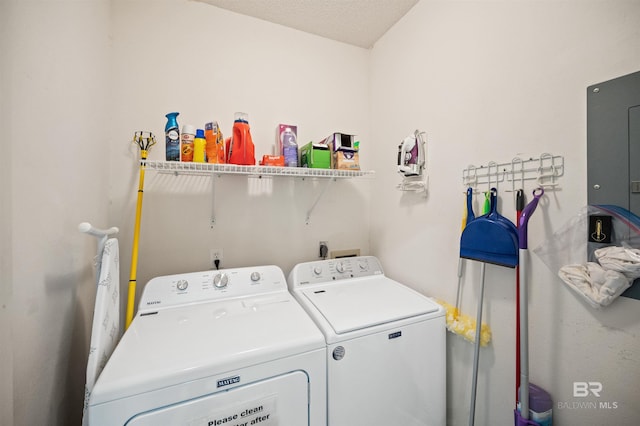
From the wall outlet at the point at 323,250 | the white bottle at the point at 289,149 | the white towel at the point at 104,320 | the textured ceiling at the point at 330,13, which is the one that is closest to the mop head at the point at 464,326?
the wall outlet at the point at 323,250

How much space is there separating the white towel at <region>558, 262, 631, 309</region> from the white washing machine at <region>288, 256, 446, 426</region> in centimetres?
54

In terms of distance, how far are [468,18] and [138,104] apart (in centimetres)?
196

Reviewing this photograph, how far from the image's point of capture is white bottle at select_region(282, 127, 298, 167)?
1.58 metres

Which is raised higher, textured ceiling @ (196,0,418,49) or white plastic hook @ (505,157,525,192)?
textured ceiling @ (196,0,418,49)

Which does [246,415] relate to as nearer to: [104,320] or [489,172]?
[104,320]

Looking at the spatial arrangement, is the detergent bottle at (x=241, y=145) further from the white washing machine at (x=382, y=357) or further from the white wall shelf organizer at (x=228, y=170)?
the white washing machine at (x=382, y=357)

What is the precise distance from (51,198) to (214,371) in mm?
867

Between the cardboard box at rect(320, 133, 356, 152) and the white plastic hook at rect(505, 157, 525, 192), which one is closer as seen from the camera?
the white plastic hook at rect(505, 157, 525, 192)

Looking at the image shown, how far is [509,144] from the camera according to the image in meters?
1.13

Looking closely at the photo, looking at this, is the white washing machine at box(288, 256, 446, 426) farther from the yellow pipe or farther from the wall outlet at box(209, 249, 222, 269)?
the yellow pipe

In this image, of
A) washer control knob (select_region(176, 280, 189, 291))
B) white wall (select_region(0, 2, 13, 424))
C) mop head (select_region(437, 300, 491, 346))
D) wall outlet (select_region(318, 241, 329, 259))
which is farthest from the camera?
wall outlet (select_region(318, 241, 329, 259))

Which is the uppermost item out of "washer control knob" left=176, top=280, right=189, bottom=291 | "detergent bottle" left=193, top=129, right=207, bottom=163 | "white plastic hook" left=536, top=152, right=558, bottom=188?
"detergent bottle" left=193, top=129, right=207, bottom=163

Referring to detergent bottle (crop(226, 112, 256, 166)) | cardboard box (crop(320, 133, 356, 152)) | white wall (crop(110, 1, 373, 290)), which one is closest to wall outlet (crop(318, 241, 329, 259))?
white wall (crop(110, 1, 373, 290))

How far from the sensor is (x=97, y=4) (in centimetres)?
126
